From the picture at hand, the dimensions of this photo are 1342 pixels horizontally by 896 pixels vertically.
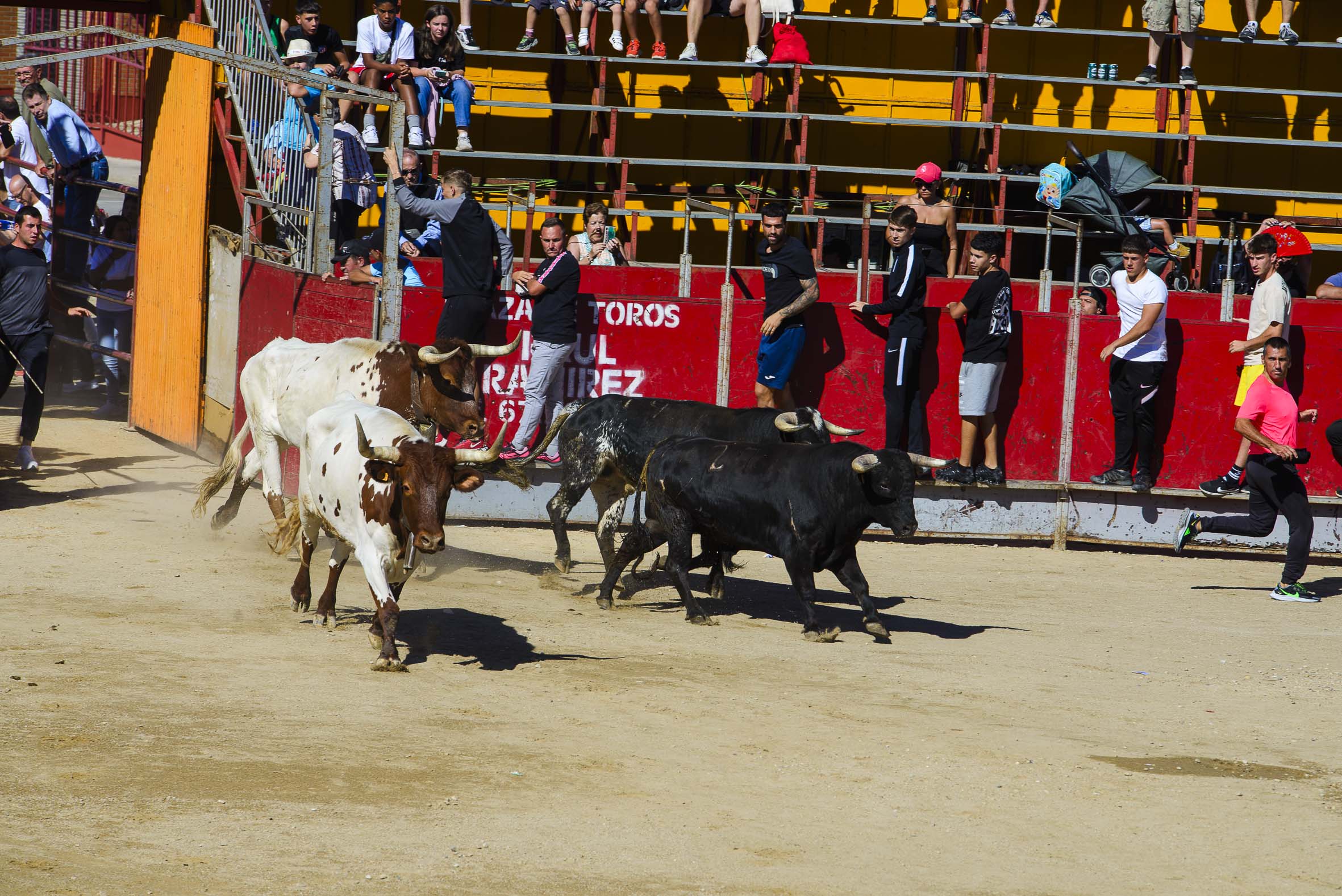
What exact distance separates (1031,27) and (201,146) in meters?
11.4

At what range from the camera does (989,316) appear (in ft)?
45.9

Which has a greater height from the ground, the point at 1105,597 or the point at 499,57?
the point at 499,57

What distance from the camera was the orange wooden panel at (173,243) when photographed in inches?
632

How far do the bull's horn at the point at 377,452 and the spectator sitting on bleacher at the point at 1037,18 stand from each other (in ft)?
48.7

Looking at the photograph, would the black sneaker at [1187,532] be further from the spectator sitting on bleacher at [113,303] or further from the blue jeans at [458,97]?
the spectator sitting on bleacher at [113,303]

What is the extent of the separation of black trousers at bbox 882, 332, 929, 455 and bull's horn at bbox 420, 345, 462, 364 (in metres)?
4.31

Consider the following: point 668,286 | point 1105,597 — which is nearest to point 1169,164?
point 668,286

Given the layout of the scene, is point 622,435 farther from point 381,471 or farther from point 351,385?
point 381,471

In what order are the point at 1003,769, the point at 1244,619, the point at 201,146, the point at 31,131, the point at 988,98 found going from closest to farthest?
1. the point at 1003,769
2. the point at 1244,619
3. the point at 201,146
4. the point at 31,131
5. the point at 988,98

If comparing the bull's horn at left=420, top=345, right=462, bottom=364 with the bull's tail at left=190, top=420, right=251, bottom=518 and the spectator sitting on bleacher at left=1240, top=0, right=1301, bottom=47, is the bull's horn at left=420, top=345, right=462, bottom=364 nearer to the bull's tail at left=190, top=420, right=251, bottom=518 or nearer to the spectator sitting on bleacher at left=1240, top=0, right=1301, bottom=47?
the bull's tail at left=190, top=420, right=251, bottom=518

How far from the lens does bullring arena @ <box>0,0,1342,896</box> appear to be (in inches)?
274

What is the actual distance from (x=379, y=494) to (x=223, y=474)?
349 centimetres

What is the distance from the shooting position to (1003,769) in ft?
25.4

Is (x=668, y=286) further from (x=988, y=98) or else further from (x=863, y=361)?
(x=988, y=98)
